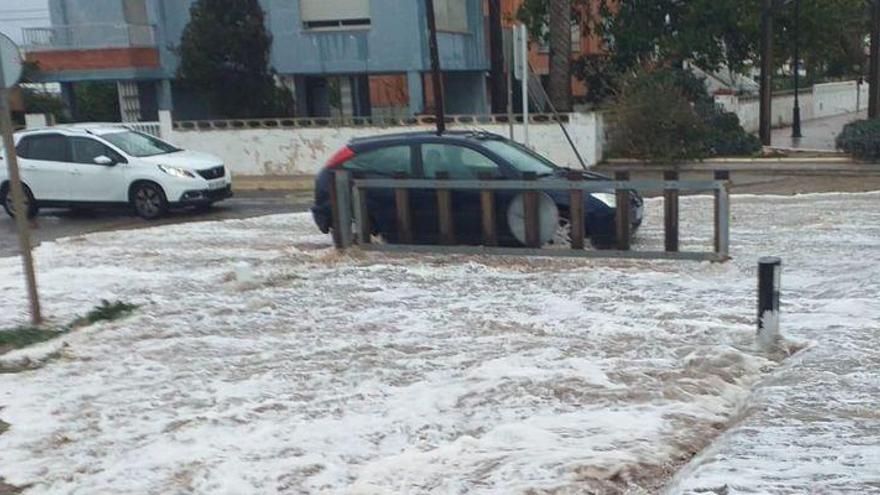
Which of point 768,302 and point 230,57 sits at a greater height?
point 230,57

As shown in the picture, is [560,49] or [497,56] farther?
[497,56]

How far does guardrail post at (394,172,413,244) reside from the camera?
34.7ft

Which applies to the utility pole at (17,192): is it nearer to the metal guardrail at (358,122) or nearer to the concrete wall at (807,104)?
the metal guardrail at (358,122)

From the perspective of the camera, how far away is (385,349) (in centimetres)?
688

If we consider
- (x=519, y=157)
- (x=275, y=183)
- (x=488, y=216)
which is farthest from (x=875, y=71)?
(x=488, y=216)

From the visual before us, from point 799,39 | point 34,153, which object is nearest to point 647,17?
point 799,39

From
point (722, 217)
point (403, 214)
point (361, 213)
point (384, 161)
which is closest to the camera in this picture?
point (722, 217)

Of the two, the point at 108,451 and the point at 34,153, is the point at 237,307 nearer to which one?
the point at 108,451

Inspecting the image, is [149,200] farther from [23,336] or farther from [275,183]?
[23,336]

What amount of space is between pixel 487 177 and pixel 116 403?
5.49 meters

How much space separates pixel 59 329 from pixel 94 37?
20.9 m

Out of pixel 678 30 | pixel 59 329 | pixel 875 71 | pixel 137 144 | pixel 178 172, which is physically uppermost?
pixel 678 30

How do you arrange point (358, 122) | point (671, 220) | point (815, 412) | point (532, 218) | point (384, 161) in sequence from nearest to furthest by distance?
point (815, 412) → point (671, 220) → point (532, 218) → point (384, 161) → point (358, 122)

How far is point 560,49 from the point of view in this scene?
23.2 metres
